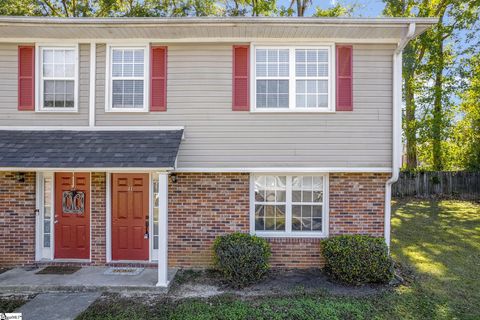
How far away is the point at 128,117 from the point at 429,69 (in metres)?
18.3

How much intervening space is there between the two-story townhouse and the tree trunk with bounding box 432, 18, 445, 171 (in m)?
13.2

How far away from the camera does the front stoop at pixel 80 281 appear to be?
5.91 m

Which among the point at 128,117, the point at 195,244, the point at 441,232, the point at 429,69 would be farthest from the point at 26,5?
the point at 429,69

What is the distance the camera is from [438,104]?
59.0ft

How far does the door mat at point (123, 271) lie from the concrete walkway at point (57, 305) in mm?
779

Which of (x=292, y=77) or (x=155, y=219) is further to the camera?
(x=155, y=219)

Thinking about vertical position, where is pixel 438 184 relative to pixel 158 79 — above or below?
below

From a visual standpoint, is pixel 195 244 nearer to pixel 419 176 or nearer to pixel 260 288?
pixel 260 288

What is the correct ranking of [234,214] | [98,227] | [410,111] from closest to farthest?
1. [234,214]
2. [98,227]
3. [410,111]

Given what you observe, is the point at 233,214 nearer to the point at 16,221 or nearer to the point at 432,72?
the point at 16,221

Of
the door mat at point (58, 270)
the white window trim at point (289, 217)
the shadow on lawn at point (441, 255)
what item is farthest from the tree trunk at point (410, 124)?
the door mat at point (58, 270)

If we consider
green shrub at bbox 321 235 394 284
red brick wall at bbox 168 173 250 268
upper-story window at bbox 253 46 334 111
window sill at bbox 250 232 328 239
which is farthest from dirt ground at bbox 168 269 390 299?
upper-story window at bbox 253 46 334 111

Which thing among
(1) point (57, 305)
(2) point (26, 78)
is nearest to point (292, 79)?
(2) point (26, 78)

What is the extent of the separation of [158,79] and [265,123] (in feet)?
8.61
